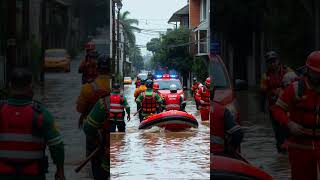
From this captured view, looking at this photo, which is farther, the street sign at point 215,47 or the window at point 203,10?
the window at point 203,10

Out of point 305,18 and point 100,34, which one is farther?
point 305,18

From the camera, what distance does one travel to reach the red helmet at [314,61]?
171 inches

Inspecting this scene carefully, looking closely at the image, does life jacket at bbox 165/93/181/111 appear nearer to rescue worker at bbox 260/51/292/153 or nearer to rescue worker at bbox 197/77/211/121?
rescue worker at bbox 260/51/292/153

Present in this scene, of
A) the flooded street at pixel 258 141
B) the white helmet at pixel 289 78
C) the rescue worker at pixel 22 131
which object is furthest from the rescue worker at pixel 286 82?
the rescue worker at pixel 22 131

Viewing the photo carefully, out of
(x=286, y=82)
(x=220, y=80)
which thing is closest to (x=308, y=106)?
(x=286, y=82)

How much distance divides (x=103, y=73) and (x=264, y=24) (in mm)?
904

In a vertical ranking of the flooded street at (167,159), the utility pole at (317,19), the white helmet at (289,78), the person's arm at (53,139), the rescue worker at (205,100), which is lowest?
the flooded street at (167,159)

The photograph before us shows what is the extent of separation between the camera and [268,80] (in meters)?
4.43

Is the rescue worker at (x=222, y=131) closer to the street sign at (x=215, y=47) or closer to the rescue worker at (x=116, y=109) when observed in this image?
the street sign at (x=215, y=47)

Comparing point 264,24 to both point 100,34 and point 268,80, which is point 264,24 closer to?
point 268,80

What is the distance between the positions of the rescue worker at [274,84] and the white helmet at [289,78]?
3 centimetres

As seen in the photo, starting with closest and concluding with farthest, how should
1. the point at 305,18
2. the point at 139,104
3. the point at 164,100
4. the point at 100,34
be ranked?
the point at 100,34, the point at 305,18, the point at 164,100, the point at 139,104

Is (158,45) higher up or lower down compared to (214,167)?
higher up

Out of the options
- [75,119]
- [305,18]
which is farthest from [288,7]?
[75,119]
